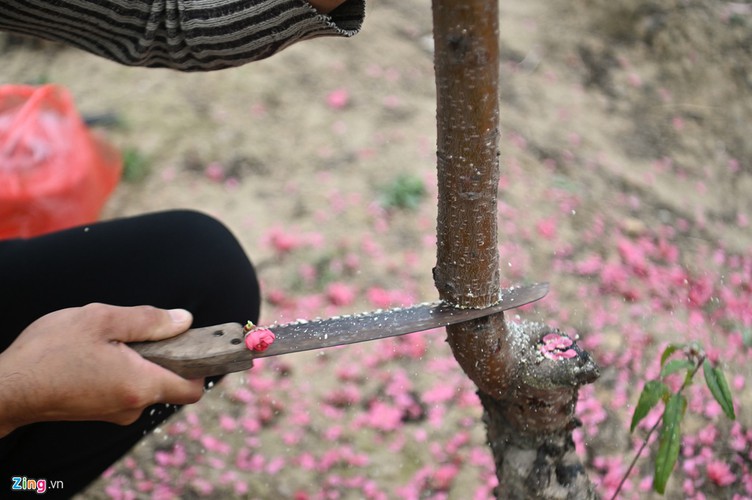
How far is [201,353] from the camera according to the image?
1.23 metres

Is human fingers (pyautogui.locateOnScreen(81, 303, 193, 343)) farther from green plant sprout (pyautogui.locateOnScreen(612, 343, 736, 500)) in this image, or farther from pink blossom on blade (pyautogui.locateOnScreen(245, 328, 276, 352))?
green plant sprout (pyautogui.locateOnScreen(612, 343, 736, 500))

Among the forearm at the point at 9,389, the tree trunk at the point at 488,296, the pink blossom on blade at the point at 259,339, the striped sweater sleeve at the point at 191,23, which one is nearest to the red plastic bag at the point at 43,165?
the striped sweater sleeve at the point at 191,23

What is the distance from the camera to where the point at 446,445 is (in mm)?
2461

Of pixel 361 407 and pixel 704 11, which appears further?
pixel 704 11

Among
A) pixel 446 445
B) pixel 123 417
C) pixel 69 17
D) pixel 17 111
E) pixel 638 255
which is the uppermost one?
pixel 69 17

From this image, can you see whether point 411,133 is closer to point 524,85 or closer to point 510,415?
point 524,85

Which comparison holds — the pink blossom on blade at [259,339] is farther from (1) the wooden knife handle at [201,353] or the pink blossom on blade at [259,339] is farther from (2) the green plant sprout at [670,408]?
(2) the green plant sprout at [670,408]

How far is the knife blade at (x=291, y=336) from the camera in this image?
1.24 metres

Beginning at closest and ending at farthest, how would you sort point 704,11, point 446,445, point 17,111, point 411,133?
1. point 446,445
2. point 17,111
3. point 411,133
4. point 704,11

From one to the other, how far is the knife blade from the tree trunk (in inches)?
1.5

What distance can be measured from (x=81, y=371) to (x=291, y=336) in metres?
0.36

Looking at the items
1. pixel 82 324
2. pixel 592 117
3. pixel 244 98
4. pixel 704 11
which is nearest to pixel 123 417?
pixel 82 324

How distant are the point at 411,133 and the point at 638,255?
1.29 meters

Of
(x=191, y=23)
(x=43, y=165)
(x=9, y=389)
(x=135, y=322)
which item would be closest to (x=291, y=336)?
(x=135, y=322)
